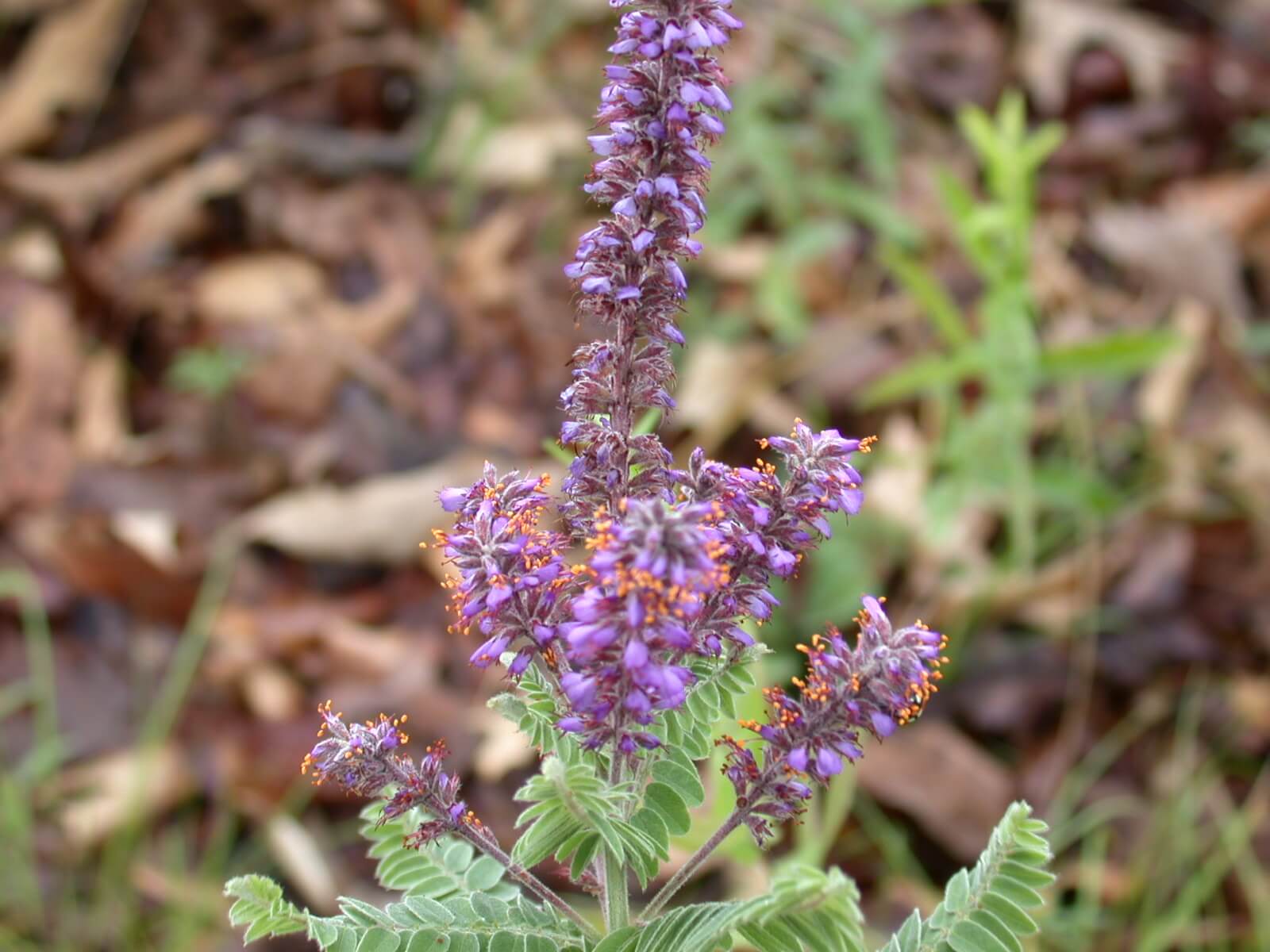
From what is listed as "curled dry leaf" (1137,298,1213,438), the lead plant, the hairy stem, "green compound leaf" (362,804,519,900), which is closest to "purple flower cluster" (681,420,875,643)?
the lead plant

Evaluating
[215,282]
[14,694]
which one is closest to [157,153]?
[215,282]

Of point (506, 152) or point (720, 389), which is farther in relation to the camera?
point (506, 152)

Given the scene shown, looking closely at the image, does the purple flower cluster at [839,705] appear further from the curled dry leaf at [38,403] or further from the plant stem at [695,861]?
the curled dry leaf at [38,403]

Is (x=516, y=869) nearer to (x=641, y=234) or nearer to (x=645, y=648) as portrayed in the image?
(x=645, y=648)

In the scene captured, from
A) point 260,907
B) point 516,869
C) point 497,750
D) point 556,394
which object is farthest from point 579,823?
point 556,394

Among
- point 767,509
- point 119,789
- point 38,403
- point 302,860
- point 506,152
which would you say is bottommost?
point 767,509

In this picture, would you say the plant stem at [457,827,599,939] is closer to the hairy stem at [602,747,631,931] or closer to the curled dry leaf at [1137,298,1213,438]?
the hairy stem at [602,747,631,931]

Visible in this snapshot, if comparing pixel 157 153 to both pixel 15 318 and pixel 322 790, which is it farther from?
pixel 322 790

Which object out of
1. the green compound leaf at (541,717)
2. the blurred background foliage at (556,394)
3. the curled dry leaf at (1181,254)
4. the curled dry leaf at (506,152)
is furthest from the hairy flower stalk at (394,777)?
the curled dry leaf at (506,152)
